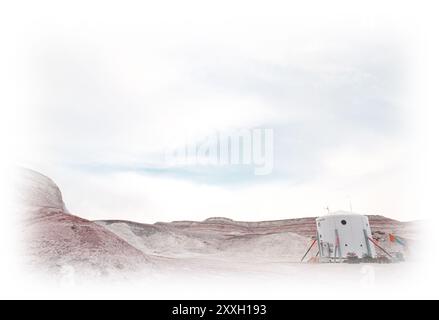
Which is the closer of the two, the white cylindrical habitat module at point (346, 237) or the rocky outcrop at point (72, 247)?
the rocky outcrop at point (72, 247)

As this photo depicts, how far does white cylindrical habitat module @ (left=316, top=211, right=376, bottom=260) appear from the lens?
30.9m

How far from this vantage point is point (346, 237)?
31188 millimetres

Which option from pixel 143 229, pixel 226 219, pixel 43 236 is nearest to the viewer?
pixel 43 236

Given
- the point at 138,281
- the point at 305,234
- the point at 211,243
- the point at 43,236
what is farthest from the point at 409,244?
the point at 43,236

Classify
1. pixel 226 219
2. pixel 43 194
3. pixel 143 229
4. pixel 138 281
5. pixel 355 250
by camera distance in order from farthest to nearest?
pixel 226 219 → pixel 143 229 → pixel 43 194 → pixel 355 250 → pixel 138 281

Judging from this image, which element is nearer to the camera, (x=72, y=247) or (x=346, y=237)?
(x=72, y=247)

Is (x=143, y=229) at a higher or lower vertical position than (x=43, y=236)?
higher

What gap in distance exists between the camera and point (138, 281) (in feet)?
62.3

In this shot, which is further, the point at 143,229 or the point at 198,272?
the point at 143,229

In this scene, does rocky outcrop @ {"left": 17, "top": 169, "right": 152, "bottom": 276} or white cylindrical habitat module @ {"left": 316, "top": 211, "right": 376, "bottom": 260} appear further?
white cylindrical habitat module @ {"left": 316, "top": 211, "right": 376, "bottom": 260}

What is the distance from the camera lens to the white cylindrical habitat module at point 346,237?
101 feet

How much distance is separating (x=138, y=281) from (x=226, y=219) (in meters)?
44.4

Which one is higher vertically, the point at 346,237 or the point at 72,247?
the point at 346,237

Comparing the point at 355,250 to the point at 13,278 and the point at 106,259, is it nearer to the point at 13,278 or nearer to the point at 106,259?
the point at 106,259
